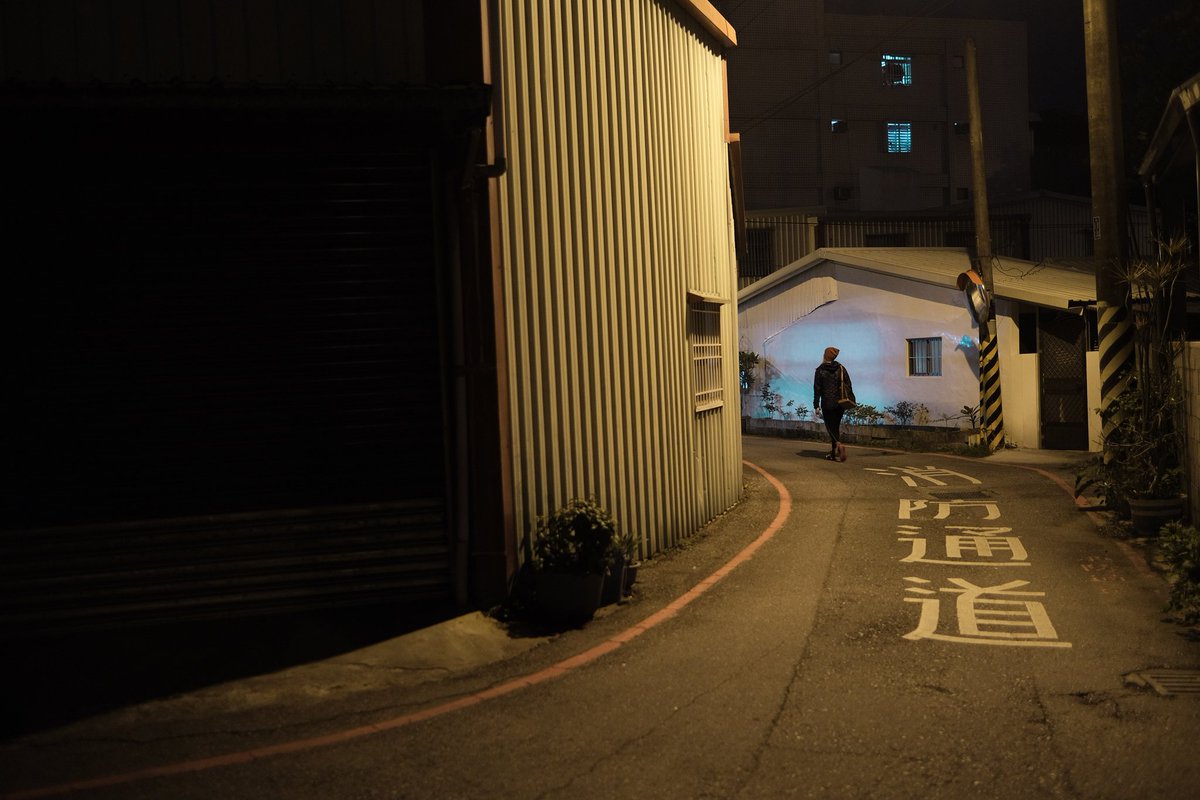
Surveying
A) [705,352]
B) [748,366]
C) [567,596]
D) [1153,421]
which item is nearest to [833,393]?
[705,352]

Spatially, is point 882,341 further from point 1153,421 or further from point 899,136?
point 899,136

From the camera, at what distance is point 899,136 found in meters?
41.5

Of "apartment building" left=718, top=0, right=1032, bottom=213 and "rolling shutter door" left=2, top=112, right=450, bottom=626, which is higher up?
"apartment building" left=718, top=0, right=1032, bottom=213

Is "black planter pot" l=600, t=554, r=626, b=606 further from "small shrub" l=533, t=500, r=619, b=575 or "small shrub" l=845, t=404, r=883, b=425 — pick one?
"small shrub" l=845, t=404, r=883, b=425

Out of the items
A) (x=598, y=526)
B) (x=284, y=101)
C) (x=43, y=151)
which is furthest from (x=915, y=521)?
(x=43, y=151)

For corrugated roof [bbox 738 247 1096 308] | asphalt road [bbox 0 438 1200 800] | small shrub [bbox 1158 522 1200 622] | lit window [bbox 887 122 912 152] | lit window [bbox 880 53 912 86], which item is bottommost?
asphalt road [bbox 0 438 1200 800]

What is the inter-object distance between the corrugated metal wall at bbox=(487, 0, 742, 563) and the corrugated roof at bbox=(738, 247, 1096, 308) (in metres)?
9.66

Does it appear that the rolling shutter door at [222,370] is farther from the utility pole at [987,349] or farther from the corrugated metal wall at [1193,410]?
the utility pole at [987,349]

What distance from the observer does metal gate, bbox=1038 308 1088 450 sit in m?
19.9

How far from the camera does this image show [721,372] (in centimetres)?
1391

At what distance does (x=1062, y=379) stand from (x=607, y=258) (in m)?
13.0

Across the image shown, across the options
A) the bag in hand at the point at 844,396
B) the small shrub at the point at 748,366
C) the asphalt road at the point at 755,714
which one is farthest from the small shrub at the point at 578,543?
the small shrub at the point at 748,366

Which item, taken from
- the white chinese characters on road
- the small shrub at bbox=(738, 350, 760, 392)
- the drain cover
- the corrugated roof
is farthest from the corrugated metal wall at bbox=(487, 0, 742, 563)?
the small shrub at bbox=(738, 350, 760, 392)

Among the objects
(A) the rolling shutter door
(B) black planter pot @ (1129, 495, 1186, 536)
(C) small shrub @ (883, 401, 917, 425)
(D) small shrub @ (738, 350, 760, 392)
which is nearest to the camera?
(A) the rolling shutter door
